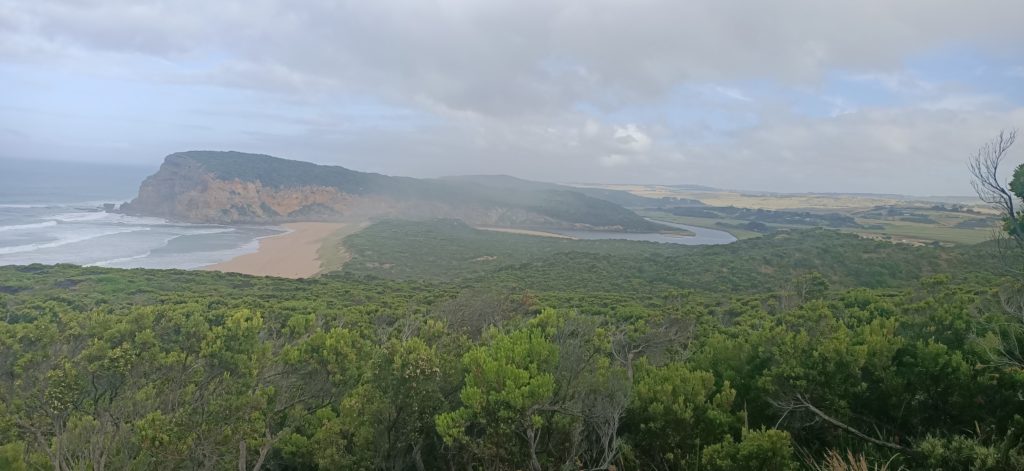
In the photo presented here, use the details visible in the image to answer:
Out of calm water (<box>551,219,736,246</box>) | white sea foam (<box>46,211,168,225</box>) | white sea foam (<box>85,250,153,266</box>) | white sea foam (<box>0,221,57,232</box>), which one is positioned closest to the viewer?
white sea foam (<box>85,250,153,266</box>)

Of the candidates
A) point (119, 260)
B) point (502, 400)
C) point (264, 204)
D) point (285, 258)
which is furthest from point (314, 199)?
point (502, 400)

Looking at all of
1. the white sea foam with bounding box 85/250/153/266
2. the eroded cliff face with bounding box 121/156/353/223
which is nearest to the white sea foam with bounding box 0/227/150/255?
the white sea foam with bounding box 85/250/153/266

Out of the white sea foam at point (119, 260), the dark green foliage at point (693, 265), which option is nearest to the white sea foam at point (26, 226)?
the white sea foam at point (119, 260)

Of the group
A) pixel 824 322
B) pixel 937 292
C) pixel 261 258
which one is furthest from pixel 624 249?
pixel 824 322

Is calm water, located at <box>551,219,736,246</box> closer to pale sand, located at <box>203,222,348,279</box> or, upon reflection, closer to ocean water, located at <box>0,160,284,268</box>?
pale sand, located at <box>203,222,348,279</box>

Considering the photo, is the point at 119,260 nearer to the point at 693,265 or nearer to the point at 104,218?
the point at 104,218

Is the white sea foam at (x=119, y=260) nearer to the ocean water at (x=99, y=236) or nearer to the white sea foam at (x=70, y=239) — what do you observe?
the ocean water at (x=99, y=236)
